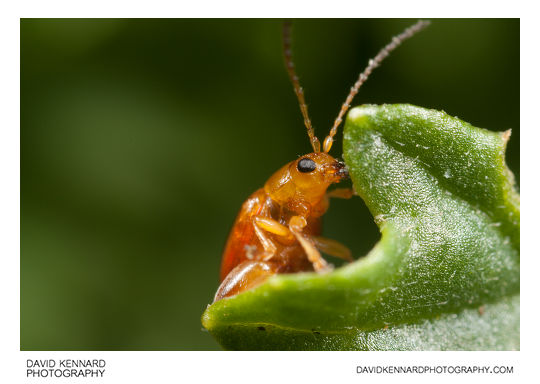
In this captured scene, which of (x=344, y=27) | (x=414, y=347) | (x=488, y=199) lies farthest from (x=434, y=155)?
(x=344, y=27)

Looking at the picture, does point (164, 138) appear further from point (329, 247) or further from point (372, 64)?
point (372, 64)

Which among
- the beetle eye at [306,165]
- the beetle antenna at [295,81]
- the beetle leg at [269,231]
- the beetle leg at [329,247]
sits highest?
the beetle antenna at [295,81]

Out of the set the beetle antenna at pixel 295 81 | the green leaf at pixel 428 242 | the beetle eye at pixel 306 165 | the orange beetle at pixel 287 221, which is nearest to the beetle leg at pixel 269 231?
the orange beetle at pixel 287 221

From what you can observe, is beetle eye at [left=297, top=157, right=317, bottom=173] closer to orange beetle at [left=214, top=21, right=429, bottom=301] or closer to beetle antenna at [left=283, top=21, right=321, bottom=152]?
orange beetle at [left=214, top=21, right=429, bottom=301]

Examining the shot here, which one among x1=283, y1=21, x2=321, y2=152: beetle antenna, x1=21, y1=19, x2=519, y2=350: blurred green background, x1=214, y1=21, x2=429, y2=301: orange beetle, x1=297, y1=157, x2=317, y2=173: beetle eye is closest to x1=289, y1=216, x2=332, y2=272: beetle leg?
x1=214, y1=21, x2=429, y2=301: orange beetle

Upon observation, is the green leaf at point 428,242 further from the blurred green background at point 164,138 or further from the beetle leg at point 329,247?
the blurred green background at point 164,138

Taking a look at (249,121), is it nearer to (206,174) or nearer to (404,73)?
(206,174)
